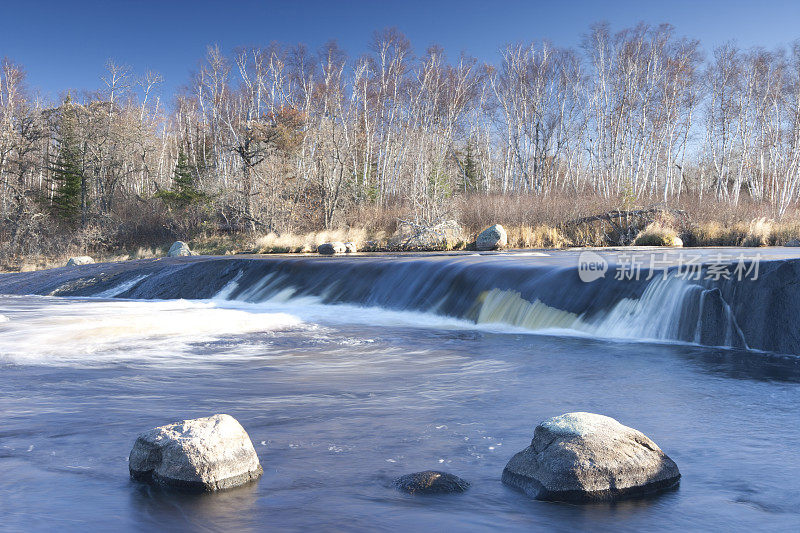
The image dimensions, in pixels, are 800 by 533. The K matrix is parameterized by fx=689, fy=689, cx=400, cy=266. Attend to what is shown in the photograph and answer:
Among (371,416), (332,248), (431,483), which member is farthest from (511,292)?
(332,248)

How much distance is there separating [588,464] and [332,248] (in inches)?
736

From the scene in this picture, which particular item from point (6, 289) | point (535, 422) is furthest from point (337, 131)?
point (535, 422)

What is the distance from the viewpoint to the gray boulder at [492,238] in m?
20.3

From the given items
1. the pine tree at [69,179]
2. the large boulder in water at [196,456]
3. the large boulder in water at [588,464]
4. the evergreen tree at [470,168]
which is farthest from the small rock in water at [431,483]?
the evergreen tree at [470,168]

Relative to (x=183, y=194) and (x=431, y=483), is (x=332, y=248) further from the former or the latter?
(x=431, y=483)

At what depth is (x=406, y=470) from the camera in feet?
13.0

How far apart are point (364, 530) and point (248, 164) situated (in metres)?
28.4

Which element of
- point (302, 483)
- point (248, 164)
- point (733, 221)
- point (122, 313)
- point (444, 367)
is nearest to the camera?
point (302, 483)

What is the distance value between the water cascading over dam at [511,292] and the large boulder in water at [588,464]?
5172 mm

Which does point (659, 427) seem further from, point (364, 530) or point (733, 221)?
point (733, 221)

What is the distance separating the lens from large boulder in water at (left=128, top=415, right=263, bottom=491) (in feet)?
11.5

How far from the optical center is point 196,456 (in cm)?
350

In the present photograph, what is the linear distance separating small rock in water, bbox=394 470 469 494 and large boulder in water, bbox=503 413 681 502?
28 cm

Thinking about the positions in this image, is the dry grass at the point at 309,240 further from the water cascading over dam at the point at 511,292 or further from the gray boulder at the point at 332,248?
the water cascading over dam at the point at 511,292
